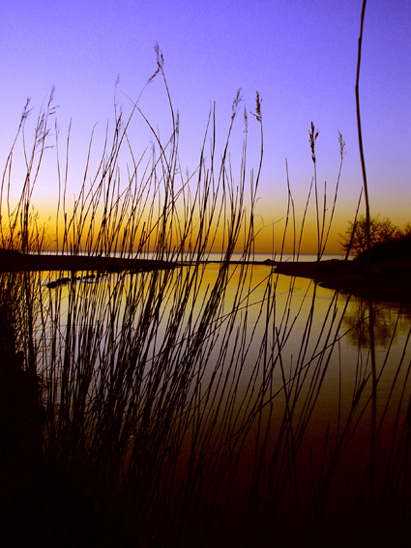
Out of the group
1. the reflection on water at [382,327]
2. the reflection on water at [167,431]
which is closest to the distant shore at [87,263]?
the reflection on water at [167,431]

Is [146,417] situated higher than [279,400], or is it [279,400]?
[146,417]

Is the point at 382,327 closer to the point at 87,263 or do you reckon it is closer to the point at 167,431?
the point at 87,263

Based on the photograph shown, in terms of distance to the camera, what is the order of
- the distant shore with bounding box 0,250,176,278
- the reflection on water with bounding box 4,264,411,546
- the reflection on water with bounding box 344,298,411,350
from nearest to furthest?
the reflection on water with bounding box 4,264,411,546 → the distant shore with bounding box 0,250,176,278 → the reflection on water with bounding box 344,298,411,350

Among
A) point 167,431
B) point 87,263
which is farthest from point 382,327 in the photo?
point 167,431

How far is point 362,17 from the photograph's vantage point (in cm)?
51

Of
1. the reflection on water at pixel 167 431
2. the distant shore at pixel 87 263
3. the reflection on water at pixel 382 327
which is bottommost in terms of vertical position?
the reflection on water at pixel 382 327

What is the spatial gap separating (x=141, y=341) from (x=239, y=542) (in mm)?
840

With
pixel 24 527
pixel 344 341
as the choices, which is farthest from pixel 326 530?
pixel 344 341

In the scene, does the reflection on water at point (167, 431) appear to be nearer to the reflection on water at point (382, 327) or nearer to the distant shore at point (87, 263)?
the distant shore at point (87, 263)

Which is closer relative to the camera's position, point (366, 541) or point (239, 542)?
point (366, 541)

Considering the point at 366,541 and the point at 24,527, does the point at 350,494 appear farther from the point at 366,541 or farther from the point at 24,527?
the point at 24,527

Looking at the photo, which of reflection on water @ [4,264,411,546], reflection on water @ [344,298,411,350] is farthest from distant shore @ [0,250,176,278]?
reflection on water @ [344,298,411,350]

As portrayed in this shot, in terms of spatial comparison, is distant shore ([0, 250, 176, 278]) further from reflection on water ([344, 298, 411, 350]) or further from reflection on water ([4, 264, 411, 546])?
reflection on water ([344, 298, 411, 350])

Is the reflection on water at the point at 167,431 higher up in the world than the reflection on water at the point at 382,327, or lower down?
higher up
